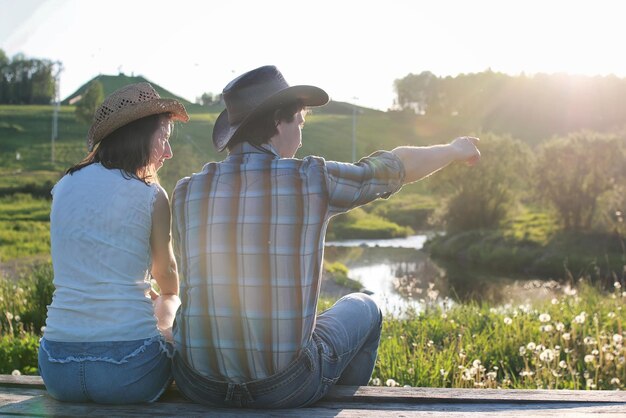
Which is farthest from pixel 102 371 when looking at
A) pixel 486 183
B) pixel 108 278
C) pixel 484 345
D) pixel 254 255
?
pixel 486 183

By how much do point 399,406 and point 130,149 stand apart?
1.49 m

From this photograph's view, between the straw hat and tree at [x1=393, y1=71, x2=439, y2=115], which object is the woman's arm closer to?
the straw hat

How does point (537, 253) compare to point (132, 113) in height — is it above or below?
below

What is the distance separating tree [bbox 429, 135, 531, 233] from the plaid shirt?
100.0 ft

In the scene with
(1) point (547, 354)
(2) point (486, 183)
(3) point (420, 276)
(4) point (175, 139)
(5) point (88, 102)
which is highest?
(5) point (88, 102)

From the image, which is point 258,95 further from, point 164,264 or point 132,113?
point 164,264

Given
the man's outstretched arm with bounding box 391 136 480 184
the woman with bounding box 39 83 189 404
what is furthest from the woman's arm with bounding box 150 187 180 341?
the man's outstretched arm with bounding box 391 136 480 184

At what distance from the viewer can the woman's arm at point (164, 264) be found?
10.3 ft

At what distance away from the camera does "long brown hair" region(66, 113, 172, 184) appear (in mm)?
3135

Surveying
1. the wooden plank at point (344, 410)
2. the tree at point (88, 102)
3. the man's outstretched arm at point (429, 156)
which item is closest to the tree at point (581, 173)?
the man's outstretched arm at point (429, 156)

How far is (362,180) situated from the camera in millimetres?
2932

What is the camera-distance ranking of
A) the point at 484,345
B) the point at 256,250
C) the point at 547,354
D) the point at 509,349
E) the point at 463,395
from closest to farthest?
1. the point at 256,250
2. the point at 463,395
3. the point at 547,354
4. the point at 484,345
5. the point at 509,349

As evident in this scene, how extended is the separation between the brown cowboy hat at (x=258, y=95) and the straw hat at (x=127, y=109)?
0.29 meters

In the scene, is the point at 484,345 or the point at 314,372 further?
the point at 484,345
